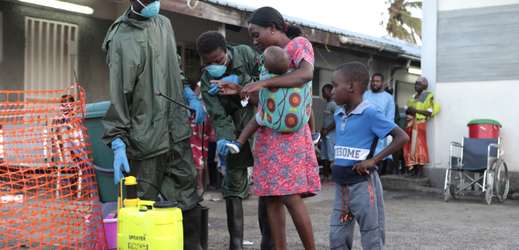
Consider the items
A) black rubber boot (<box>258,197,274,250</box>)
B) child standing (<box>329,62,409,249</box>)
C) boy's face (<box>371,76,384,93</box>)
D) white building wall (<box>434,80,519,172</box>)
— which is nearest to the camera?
child standing (<box>329,62,409,249</box>)

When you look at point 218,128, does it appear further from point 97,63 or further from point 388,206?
point 97,63

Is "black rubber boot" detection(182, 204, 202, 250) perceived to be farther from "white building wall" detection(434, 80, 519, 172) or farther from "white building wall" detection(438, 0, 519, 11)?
"white building wall" detection(438, 0, 519, 11)

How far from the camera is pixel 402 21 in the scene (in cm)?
3212

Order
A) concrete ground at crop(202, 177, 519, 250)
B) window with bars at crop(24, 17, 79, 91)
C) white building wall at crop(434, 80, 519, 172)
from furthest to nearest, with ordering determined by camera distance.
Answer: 1. white building wall at crop(434, 80, 519, 172)
2. window with bars at crop(24, 17, 79, 91)
3. concrete ground at crop(202, 177, 519, 250)

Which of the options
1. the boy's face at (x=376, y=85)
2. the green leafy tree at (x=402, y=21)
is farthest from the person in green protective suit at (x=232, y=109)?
the green leafy tree at (x=402, y=21)

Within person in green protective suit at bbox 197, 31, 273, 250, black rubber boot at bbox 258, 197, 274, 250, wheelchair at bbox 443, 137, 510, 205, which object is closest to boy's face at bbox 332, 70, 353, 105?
person in green protective suit at bbox 197, 31, 273, 250

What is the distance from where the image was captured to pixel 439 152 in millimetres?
8500

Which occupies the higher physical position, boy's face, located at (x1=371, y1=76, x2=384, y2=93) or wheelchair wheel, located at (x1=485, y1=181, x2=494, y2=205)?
boy's face, located at (x1=371, y1=76, x2=384, y2=93)

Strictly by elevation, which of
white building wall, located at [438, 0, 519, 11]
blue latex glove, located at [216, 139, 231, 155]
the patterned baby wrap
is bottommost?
blue latex glove, located at [216, 139, 231, 155]

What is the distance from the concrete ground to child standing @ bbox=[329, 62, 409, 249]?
1103 millimetres

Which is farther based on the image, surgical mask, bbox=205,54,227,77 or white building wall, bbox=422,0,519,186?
white building wall, bbox=422,0,519,186

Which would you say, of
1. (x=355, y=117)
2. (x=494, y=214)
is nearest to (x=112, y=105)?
(x=355, y=117)

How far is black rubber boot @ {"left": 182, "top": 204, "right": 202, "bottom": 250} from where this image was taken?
3.46 meters

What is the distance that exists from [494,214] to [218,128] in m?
4.38
